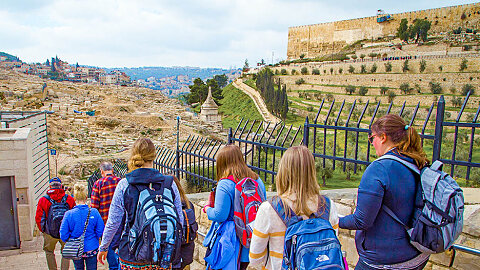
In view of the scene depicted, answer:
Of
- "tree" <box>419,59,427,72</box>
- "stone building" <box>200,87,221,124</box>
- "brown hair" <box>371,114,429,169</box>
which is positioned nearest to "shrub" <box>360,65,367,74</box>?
"tree" <box>419,59,427,72</box>

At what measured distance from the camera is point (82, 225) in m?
3.27

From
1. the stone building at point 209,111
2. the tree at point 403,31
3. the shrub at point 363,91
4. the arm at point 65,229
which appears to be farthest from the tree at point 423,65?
the arm at point 65,229

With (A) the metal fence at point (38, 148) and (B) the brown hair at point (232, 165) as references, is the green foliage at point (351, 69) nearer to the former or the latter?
(A) the metal fence at point (38, 148)

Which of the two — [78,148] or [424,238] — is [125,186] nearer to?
[424,238]

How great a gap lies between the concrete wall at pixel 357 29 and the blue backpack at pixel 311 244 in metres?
57.2

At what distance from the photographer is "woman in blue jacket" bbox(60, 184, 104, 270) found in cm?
326

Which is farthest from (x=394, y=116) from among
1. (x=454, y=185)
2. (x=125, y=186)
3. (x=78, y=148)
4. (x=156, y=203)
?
(x=78, y=148)

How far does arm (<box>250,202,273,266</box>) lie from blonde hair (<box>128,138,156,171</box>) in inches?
36.1

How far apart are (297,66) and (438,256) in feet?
164

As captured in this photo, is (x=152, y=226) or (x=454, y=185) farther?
(x=152, y=226)

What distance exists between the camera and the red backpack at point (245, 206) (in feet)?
7.58

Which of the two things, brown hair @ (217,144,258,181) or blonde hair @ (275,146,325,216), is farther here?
brown hair @ (217,144,258,181)

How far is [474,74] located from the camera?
31.9 meters

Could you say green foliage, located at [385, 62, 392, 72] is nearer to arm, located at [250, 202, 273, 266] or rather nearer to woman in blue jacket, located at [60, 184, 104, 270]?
woman in blue jacket, located at [60, 184, 104, 270]
